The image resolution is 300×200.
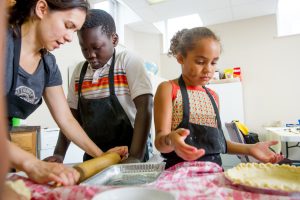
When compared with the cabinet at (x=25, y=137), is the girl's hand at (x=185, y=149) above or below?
above

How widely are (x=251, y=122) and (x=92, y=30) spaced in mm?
3938

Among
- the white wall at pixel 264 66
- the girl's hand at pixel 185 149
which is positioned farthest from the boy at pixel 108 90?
the white wall at pixel 264 66

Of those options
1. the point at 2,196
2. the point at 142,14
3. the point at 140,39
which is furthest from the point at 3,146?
the point at 140,39

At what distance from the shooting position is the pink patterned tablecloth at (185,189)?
47cm

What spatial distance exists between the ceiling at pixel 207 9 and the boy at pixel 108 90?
2.65 meters

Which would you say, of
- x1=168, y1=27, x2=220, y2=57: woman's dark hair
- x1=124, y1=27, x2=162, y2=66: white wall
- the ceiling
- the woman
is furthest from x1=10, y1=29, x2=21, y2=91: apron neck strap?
x1=124, y1=27, x2=162, y2=66: white wall

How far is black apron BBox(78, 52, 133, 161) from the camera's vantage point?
3.55 ft

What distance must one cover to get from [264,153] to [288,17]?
4.30m

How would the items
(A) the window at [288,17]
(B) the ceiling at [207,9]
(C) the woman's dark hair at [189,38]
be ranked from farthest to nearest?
1. (A) the window at [288,17]
2. (B) the ceiling at [207,9]
3. (C) the woman's dark hair at [189,38]

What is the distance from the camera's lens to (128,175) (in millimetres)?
694

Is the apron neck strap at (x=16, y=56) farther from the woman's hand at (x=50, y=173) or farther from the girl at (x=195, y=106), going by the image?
the girl at (x=195, y=106)

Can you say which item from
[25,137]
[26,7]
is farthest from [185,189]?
[25,137]

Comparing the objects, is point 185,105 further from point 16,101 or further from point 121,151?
point 16,101

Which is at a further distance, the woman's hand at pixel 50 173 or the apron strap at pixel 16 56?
the apron strap at pixel 16 56
